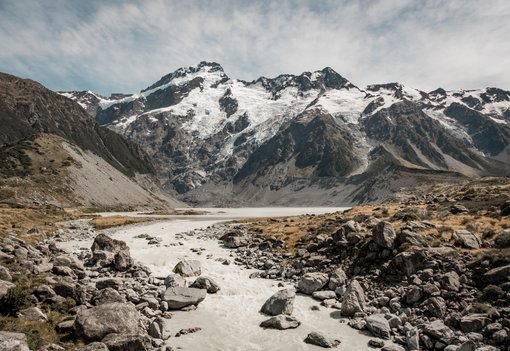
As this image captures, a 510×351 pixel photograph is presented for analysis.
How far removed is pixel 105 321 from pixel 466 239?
30457 millimetres

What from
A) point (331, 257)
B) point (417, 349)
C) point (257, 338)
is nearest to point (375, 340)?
point (417, 349)

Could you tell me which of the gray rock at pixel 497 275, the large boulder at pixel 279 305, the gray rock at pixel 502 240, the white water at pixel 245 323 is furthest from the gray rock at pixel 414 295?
the gray rock at pixel 502 240

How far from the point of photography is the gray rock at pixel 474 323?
986 inches

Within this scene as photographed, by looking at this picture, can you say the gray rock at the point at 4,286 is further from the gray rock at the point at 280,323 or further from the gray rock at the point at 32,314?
the gray rock at the point at 280,323

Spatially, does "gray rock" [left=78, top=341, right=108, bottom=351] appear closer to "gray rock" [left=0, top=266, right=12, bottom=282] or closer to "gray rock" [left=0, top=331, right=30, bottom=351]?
"gray rock" [left=0, top=331, right=30, bottom=351]

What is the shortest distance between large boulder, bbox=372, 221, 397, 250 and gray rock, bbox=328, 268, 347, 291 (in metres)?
4.98

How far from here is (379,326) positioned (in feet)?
86.0

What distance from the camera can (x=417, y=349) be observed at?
77.9ft

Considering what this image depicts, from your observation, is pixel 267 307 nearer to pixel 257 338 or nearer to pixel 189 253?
pixel 257 338

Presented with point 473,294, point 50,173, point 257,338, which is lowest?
point 257,338

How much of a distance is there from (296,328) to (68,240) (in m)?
50.7

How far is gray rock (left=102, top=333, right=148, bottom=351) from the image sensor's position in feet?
68.2

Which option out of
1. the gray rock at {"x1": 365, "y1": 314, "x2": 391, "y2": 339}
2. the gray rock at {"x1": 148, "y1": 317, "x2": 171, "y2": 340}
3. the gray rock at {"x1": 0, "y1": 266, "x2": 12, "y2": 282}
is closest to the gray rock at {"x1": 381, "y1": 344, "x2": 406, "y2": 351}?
the gray rock at {"x1": 365, "y1": 314, "x2": 391, "y2": 339}

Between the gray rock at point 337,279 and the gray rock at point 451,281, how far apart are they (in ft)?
26.6
